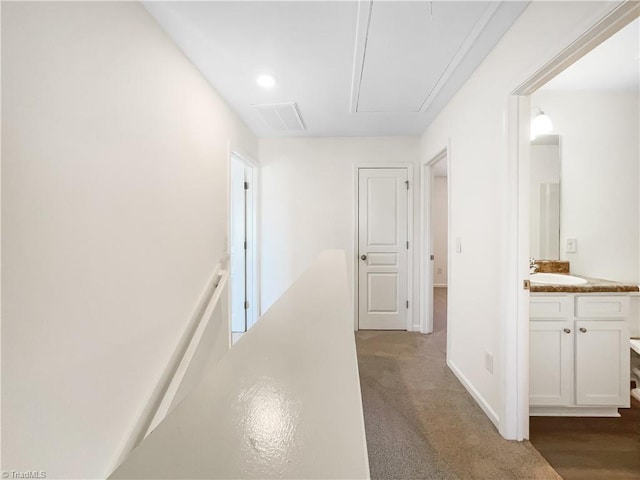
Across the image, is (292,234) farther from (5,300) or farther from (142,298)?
(5,300)

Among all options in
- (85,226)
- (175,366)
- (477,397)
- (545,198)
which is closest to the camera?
(85,226)

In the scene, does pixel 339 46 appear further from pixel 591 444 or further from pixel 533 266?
pixel 591 444

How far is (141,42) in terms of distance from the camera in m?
1.41

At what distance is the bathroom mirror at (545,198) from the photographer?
2.32 meters

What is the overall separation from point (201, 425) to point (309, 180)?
3303mm

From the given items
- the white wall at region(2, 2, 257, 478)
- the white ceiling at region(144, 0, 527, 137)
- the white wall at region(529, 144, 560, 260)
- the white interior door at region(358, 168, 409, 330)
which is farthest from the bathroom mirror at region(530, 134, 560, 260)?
the white wall at region(2, 2, 257, 478)

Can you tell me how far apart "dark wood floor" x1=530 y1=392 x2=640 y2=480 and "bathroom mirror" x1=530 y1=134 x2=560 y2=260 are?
3.83 ft

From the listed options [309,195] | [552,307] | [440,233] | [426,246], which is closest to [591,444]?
[552,307]

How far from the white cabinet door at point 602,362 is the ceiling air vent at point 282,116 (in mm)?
2728

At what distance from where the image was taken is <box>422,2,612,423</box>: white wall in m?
1.34

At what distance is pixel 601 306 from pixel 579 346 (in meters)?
0.29

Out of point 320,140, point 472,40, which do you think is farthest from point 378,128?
point 472,40

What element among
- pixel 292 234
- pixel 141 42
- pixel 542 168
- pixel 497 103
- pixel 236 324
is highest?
pixel 141 42

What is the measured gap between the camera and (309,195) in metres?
3.50
